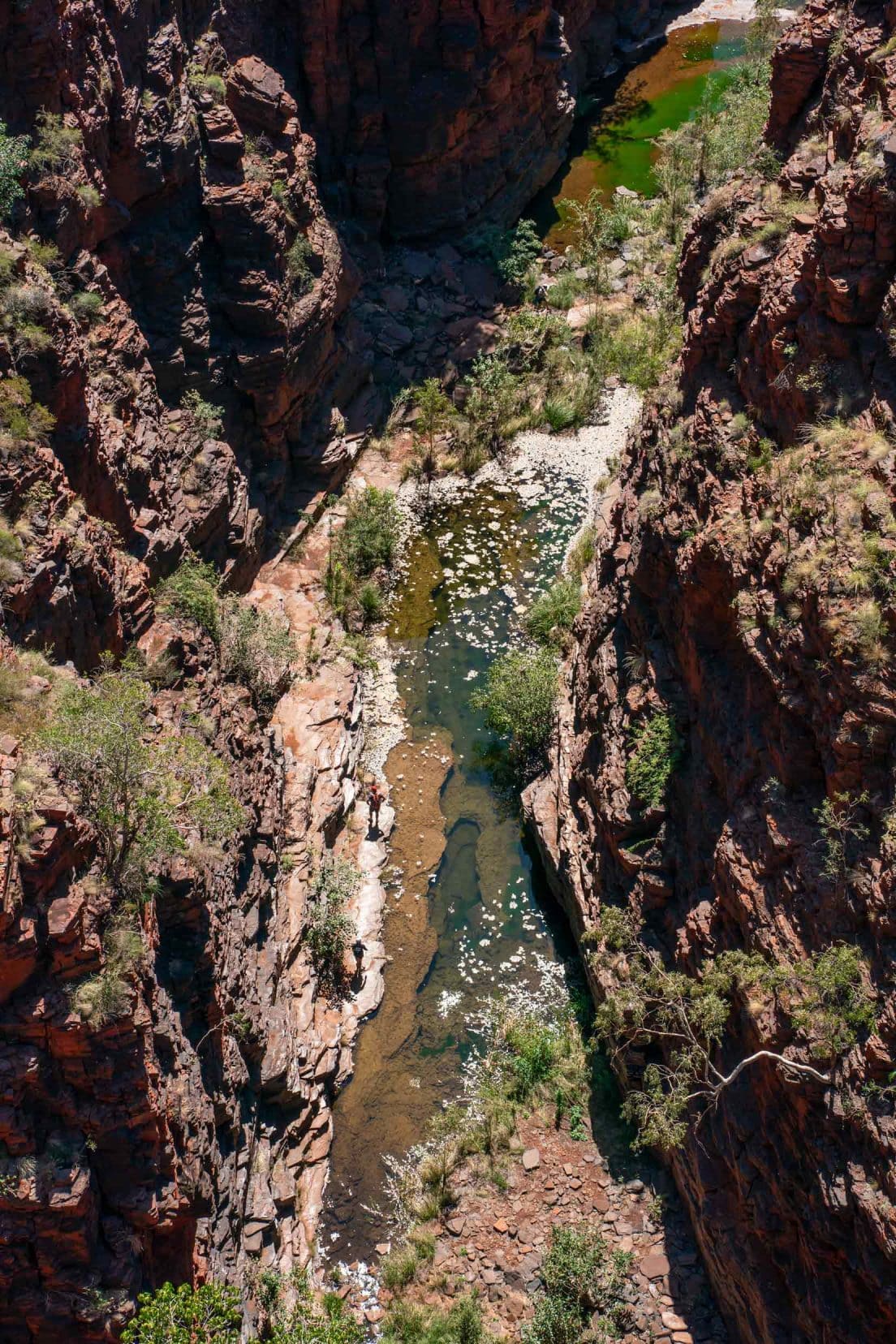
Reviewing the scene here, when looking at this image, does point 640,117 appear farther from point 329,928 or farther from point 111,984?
point 111,984

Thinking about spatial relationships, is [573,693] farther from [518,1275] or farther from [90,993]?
[90,993]

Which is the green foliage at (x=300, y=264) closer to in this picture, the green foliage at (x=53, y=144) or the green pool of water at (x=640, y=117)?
the green foliage at (x=53, y=144)

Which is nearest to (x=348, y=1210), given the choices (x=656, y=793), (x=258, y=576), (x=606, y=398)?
(x=656, y=793)

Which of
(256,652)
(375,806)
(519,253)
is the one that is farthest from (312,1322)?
(519,253)

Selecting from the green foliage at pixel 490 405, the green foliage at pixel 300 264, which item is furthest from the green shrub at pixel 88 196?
the green foliage at pixel 490 405

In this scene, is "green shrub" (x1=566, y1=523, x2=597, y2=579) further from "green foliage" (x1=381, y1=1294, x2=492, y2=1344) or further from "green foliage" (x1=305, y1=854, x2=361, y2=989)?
"green foliage" (x1=381, y1=1294, x2=492, y2=1344)

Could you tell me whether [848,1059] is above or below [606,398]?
below
